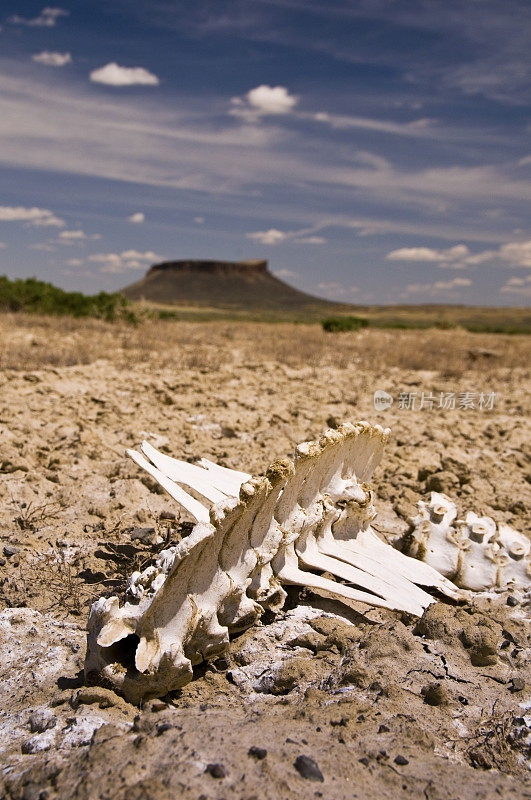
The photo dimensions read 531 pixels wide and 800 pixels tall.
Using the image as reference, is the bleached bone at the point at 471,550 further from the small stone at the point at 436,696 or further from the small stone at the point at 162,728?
the small stone at the point at 162,728

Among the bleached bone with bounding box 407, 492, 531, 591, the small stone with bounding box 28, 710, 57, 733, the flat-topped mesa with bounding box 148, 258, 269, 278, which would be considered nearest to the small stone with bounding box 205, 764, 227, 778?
the small stone with bounding box 28, 710, 57, 733

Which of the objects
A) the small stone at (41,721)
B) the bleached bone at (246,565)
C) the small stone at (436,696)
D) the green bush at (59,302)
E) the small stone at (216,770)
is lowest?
the small stone at (436,696)

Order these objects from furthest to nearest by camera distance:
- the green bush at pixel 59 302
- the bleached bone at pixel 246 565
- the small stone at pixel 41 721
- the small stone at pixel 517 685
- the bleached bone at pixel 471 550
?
the green bush at pixel 59 302
the bleached bone at pixel 471 550
the small stone at pixel 517 685
the bleached bone at pixel 246 565
the small stone at pixel 41 721

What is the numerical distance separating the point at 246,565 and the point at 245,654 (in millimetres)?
321

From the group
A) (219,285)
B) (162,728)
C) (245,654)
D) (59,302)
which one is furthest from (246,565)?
(219,285)

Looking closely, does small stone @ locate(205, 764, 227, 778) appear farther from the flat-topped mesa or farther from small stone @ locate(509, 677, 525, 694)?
the flat-topped mesa

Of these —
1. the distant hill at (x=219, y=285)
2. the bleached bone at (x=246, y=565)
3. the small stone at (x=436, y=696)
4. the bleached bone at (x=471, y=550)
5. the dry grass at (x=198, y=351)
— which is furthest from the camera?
the distant hill at (x=219, y=285)

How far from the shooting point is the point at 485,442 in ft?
16.0

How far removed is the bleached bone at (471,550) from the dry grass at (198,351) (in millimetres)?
4591

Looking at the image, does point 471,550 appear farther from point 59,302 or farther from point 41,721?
point 59,302

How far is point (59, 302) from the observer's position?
44.7ft

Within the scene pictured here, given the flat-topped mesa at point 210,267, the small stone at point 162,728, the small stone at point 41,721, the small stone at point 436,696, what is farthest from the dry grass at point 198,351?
the flat-topped mesa at point 210,267

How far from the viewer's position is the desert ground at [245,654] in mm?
1316

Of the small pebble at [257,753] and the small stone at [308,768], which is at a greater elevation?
the small pebble at [257,753]
